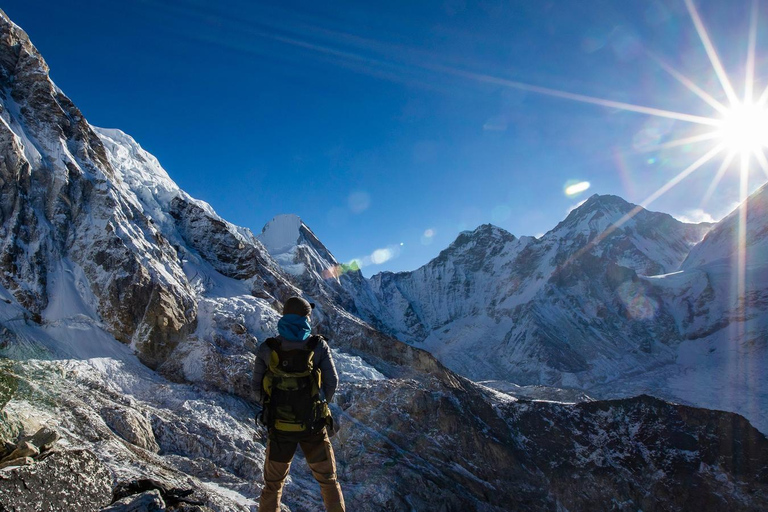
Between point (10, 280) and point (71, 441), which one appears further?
point (10, 280)

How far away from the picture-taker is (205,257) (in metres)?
67.6

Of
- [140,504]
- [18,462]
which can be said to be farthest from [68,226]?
[140,504]

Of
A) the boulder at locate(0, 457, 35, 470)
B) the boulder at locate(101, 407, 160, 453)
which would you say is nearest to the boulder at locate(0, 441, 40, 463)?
the boulder at locate(0, 457, 35, 470)

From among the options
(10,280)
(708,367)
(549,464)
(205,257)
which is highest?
(708,367)

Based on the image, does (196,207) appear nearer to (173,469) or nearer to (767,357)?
(173,469)

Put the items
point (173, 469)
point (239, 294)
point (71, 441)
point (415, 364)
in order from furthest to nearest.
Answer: point (415, 364) < point (239, 294) < point (173, 469) < point (71, 441)

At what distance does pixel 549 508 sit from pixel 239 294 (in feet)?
145

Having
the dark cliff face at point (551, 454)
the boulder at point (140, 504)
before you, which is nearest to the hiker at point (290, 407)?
the boulder at point (140, 504)

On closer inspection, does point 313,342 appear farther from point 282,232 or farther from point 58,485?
point 282,232

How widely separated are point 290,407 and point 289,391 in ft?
0.81

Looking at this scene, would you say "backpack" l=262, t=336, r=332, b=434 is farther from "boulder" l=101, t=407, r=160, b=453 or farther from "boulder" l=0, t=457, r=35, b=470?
"boulder" l=101, t=407, r=160, b=453

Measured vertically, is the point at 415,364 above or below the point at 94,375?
above

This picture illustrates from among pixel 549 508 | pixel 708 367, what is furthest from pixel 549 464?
pixel 708 367

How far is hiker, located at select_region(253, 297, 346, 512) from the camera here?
23.4 ft
